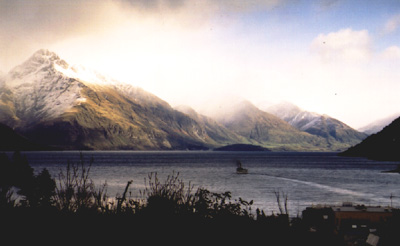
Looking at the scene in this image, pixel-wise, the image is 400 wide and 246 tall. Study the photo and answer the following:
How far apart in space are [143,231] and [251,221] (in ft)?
8.43

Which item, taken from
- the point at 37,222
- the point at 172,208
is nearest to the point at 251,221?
the point at 172,208

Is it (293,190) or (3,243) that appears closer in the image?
(3,243)

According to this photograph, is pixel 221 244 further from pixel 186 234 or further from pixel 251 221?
pixel 251 221

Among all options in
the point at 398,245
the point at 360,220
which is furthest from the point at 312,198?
the point at 398,245

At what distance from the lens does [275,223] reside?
8.90 m

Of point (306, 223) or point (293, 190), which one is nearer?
point (306, 223)

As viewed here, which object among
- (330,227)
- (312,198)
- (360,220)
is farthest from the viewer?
(312,198)

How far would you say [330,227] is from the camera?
8617 millimetres

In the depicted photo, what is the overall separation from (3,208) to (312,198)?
91989 mm

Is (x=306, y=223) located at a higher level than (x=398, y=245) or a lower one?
higher

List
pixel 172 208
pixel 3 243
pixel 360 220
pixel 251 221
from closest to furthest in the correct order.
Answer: pixel 3 243 → pixel 251 221 → pixel 172 208 → pixel 360 220

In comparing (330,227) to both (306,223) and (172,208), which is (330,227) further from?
(172,208)

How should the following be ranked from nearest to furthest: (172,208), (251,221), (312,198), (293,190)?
(251,221)
(172,208)
(312,198)
(293,190)

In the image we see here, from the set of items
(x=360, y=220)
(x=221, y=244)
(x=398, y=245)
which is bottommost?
(x=360, y=220)
